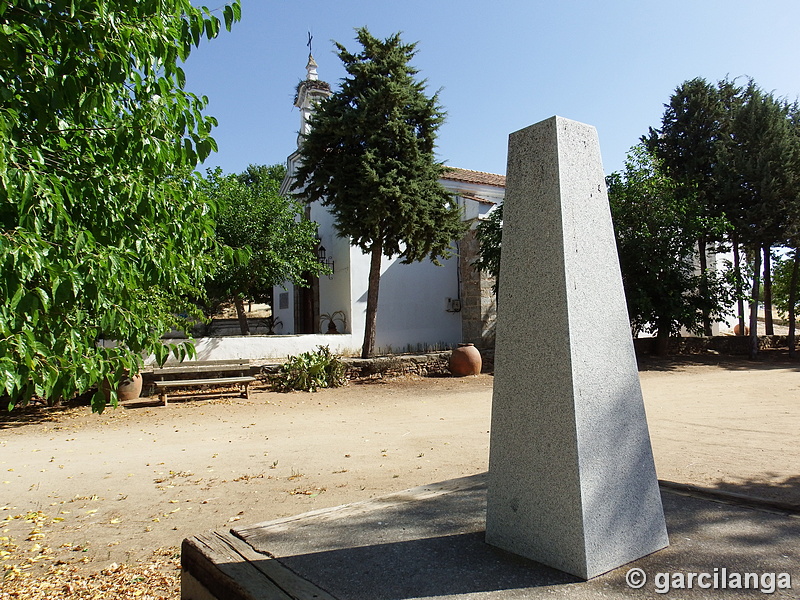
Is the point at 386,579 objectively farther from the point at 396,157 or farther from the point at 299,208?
the point at 299,208

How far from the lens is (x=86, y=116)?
3037 millimetres

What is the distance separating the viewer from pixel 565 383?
2.56 metres

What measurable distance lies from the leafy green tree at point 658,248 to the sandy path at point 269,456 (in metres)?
4.71

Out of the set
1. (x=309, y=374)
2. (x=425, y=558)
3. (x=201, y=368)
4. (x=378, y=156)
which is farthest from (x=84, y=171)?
(x=378, y=156)

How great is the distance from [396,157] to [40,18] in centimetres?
1124

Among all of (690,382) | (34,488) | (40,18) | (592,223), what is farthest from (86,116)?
(690,382)

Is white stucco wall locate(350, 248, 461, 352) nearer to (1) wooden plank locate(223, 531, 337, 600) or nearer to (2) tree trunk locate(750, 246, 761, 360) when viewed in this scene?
(2) tree trunk locate(750, 246, 761, 360)

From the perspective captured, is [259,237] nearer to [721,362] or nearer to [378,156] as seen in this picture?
[378,156]

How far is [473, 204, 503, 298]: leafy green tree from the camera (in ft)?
50.7

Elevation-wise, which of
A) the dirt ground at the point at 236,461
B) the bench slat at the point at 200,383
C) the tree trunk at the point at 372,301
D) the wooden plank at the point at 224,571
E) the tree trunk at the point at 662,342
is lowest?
the dirt ground at the point at 236,461

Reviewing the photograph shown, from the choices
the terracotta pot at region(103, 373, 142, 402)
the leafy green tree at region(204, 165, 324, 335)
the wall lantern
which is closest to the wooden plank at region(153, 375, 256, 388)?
the terracotta pot at region(103, 373, 142, 402)

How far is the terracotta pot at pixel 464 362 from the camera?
45.8ft

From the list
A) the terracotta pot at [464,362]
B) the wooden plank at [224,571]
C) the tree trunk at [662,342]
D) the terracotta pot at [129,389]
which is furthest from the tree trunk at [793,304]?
the wooden plank at [224,571]

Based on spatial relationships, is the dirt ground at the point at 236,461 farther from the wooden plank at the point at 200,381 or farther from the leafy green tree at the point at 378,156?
the leafy green tree at the point at 378,156
